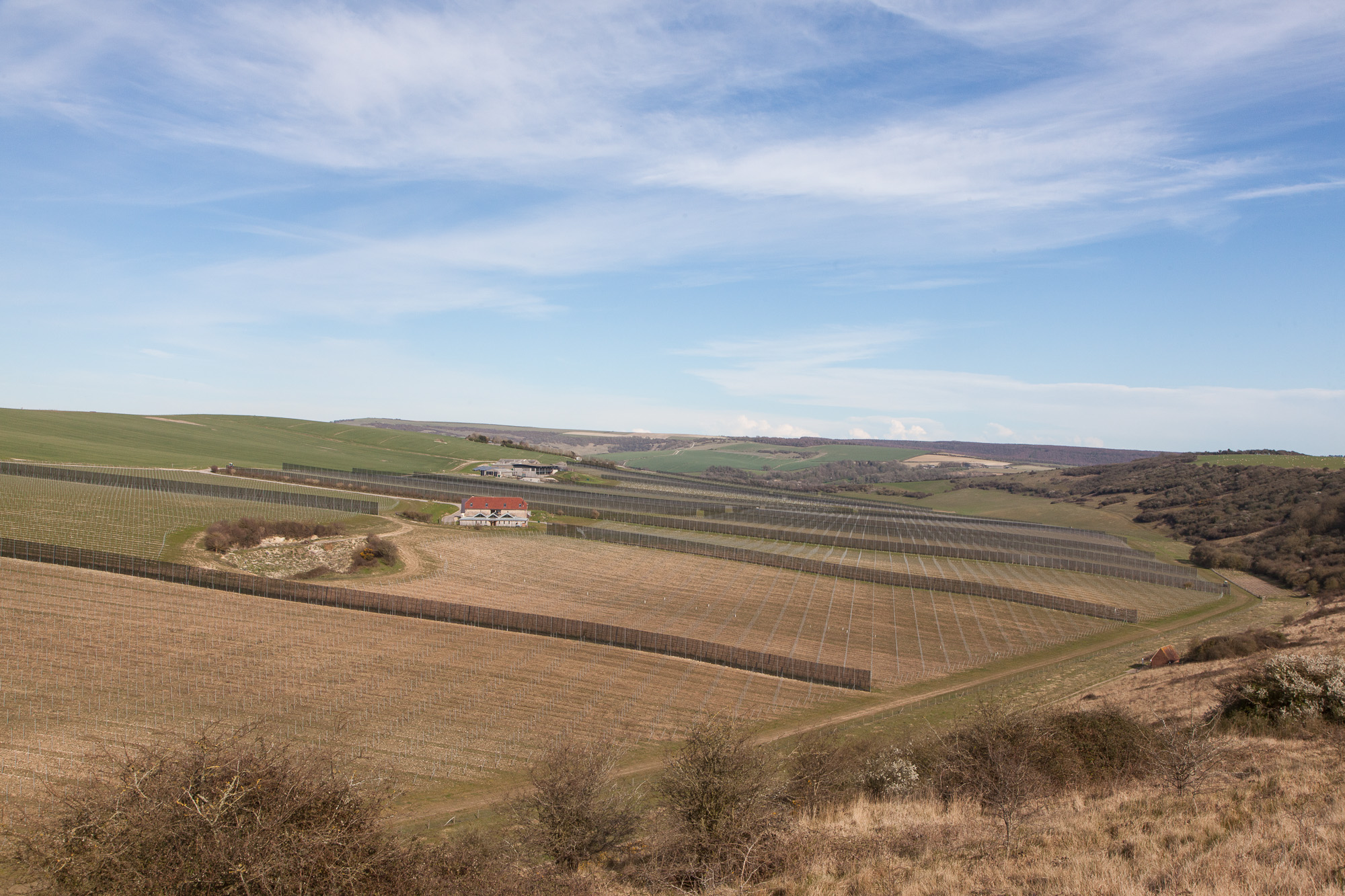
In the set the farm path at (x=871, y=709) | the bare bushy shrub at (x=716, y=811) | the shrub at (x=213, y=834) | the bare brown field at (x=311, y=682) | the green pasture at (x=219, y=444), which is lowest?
the farm path at (x=871, y=709)

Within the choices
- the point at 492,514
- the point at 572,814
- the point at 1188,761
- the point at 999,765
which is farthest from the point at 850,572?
the point at 572,814

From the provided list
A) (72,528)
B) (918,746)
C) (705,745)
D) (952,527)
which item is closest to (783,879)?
(705,745)

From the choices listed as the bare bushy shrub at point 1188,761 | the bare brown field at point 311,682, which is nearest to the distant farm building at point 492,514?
the bare brown field at point 311,682

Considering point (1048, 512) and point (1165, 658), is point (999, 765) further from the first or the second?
point (1048, 512)

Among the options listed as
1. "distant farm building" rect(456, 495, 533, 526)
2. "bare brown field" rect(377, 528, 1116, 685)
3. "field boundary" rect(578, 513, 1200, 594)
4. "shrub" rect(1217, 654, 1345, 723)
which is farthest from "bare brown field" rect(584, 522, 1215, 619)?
"shrub" rect(1217, 654, 1345, 723)

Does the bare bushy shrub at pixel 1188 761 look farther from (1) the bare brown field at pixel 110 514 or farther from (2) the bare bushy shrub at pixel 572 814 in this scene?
(1) the bare brown field at pixel 110 514
